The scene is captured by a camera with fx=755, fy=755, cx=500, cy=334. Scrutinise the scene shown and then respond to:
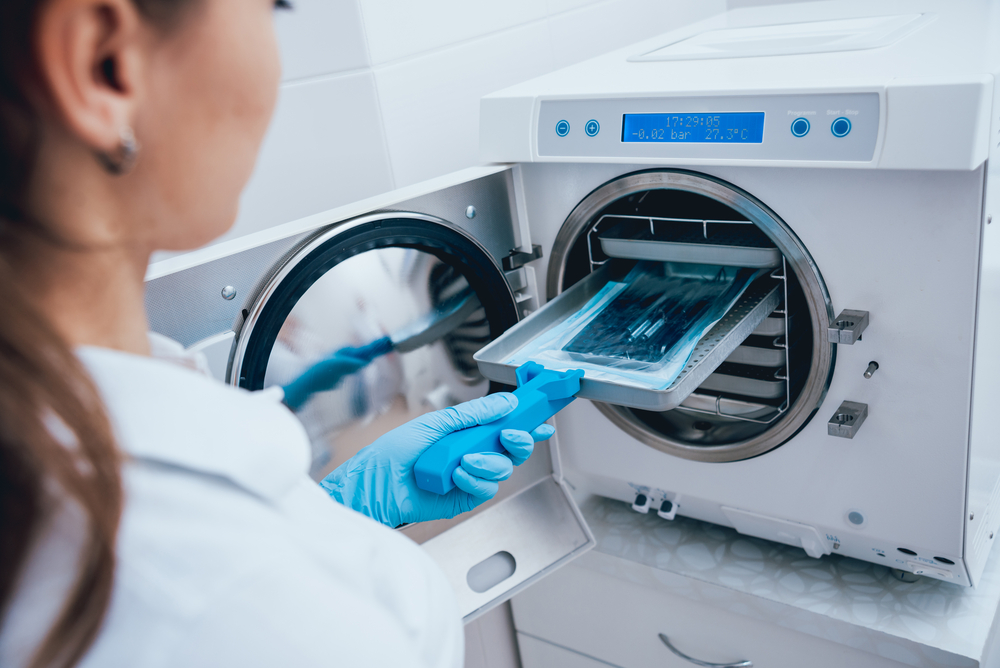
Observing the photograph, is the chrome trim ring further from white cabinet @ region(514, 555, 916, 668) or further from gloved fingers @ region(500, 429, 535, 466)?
white cabinet @ region(514, 555, 916, 668)

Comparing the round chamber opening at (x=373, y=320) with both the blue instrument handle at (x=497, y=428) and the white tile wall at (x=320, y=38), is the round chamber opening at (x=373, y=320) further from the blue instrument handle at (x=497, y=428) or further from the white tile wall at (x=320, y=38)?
the white tile wall at (x=320, y=38)

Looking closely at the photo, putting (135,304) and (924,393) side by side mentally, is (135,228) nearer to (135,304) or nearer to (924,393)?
(135,304)

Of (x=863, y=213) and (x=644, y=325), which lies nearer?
(x=863, y=213)

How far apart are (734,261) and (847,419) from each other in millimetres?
282

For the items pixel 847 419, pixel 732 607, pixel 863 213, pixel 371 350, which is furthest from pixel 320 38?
pixel 732 607

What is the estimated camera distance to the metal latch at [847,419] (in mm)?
1069

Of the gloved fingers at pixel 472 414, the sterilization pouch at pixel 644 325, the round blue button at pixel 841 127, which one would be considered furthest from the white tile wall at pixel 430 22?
the round blue button at pixel 841 127

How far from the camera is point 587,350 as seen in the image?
45.1 inches

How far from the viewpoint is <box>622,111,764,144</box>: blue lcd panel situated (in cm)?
100

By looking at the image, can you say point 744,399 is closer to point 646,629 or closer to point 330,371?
point 646,629

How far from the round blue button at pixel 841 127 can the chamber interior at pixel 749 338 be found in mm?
212

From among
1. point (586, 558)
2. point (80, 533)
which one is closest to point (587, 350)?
point (586, 558)

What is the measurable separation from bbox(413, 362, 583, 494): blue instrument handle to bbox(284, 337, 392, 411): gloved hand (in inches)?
6.3

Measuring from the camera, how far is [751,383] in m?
1.25
